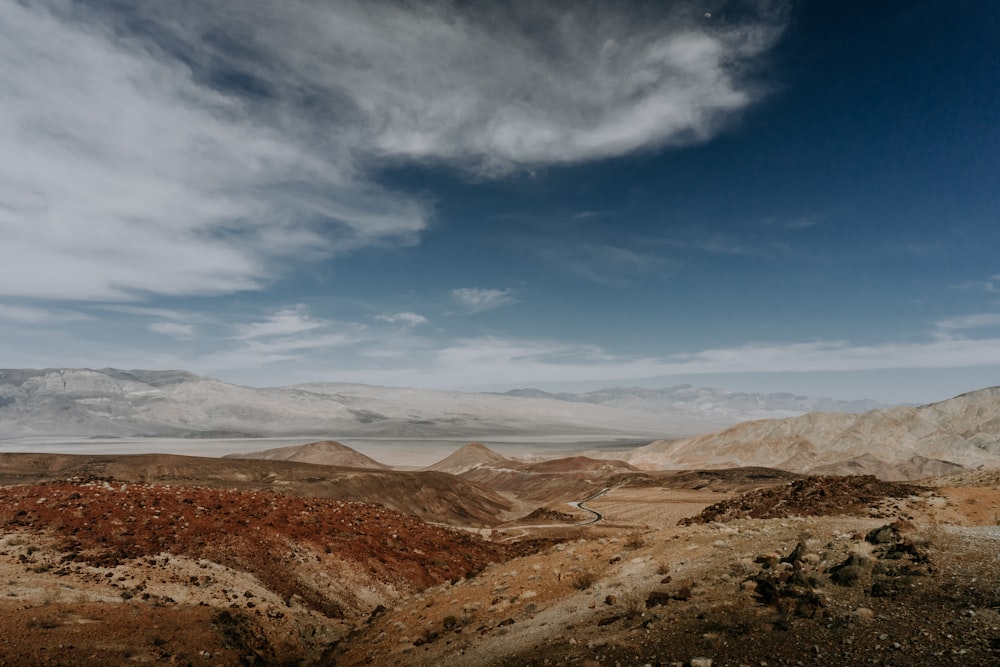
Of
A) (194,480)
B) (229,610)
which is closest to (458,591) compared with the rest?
(229,610)

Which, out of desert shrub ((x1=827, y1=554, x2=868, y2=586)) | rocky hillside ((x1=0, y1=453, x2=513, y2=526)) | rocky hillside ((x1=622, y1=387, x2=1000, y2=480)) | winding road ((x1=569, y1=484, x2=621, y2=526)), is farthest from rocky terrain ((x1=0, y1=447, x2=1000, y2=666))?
rocky hillside ((x1=622, y1=387, x2=1000, y2=480))

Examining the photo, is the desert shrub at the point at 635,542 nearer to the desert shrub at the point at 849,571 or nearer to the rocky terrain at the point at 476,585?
the rocky terrain at the point at 476,585

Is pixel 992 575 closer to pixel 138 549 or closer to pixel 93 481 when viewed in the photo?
pixel 138 549

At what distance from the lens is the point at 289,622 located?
17688 millimetres

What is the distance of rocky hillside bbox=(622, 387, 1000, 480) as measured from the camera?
382 feet

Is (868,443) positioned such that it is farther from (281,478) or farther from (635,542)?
(635,542)

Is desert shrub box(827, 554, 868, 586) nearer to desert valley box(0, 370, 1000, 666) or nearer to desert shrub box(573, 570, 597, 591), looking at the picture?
desert valley box(0, 370, 1000, 666)

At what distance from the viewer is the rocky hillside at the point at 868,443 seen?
116500mm

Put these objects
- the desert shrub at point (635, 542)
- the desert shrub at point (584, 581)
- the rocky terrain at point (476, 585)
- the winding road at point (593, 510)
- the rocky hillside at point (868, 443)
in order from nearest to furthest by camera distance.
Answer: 1. the rocky terrain at point (476, 585)
2. the desert shrub at point (584, 581)
3. the desert shrub at point (635, 542)
4. the winding road at point (593, 510)
5. the rocky hillside at point (868, 443)

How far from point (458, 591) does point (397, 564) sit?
7596mm

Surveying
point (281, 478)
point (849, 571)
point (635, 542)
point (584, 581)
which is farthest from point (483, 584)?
point (281, 478)

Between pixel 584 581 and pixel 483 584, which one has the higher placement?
pixel 584 581

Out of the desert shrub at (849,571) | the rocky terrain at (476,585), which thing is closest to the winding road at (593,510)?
the rocky terrain at (476,585)

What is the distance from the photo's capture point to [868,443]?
136125 millimetres
